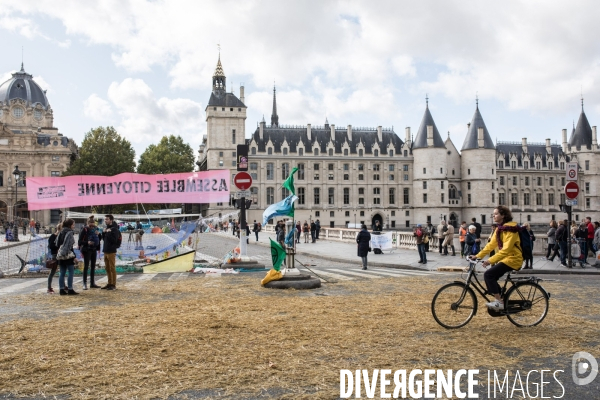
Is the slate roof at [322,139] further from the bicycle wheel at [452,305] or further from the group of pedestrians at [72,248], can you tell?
the bicycle wheel at [452,305]

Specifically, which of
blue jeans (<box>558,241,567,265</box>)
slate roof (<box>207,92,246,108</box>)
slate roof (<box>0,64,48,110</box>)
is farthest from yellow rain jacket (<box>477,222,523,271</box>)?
slate roof (<box>0,64,48,110</box>)

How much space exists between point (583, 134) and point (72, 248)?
113m

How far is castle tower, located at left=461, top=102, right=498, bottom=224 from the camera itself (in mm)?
93488

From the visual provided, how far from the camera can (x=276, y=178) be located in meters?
90.8

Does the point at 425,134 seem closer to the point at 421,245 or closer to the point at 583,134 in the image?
the point at 583,134

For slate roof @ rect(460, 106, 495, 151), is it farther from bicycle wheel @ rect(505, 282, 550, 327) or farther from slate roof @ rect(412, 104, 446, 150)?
bicycle wheel @ rect(505, 282, 550, 327)

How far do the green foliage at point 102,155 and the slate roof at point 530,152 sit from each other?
233ft

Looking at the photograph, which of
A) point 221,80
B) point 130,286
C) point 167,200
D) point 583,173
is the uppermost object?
point 221,80

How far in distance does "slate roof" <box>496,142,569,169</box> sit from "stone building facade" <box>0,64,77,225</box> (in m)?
81.5

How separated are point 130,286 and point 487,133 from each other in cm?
9091

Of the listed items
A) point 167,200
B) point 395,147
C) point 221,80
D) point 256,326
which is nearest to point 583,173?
point 395,147

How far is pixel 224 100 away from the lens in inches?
3484

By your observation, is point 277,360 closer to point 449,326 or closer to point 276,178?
point 449,326

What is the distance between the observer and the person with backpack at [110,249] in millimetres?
12602
